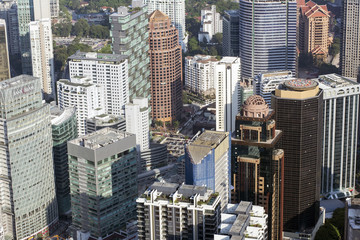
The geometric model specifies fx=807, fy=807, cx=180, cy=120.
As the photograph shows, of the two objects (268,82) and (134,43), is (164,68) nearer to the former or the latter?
(134,43)

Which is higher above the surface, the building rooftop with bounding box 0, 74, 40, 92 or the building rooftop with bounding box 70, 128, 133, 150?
the building rooftop with bounding box 0, 74, 40, 92

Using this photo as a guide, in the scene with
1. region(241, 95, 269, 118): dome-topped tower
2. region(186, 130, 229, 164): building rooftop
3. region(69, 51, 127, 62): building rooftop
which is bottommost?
region(186, 130, 229, 164): building rooftop

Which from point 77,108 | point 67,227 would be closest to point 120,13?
point 77,108

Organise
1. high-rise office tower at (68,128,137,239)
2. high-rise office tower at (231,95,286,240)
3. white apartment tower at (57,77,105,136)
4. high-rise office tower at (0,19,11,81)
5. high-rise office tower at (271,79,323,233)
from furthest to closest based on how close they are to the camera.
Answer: high-rise office tower at (0,19,11,81) < white apartment tower at (57,77,105,136) < high-rise office tower at (271,79,323,233) < high-rise office tower at (68,128,137,239) < high-rise office tower at (231,95,286,240)

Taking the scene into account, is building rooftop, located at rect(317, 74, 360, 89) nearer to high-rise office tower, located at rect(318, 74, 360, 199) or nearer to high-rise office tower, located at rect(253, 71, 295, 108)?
high-rise office tower, located at rect(318, 74, 360, 199)

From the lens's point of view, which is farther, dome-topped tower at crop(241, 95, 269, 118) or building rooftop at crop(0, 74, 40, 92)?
building rooftop at crop(0, 74, 40, 92)

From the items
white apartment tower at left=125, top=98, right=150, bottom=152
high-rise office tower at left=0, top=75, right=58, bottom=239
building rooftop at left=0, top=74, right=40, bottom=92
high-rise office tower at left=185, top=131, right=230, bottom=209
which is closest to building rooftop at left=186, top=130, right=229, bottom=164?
high-rise office tower at left=185, top=131, right=230, bottom=209

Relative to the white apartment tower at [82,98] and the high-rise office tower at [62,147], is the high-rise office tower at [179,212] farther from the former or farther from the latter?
the white apartment tower at [82,98]
